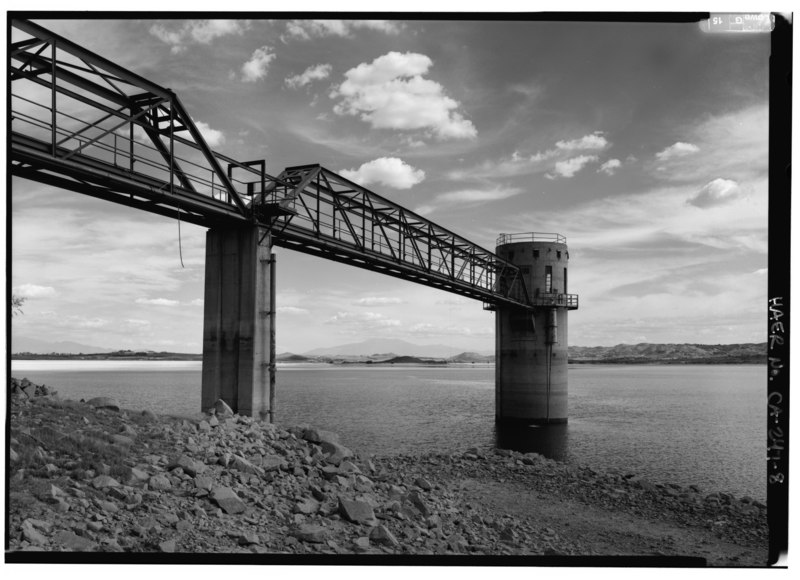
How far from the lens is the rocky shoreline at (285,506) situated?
11.1m

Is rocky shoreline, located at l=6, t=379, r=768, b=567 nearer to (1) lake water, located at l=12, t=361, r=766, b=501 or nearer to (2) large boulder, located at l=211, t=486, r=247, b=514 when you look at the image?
(2) large boulder, located at l=211, t=486, r=247, b=514

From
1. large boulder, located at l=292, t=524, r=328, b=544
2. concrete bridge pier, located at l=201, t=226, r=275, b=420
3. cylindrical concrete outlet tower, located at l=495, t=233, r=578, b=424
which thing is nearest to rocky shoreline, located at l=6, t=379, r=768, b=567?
large boulder, located at l=292, t=524, r=328, b=544

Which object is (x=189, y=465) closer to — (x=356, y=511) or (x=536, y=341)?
(x=356, y=511)

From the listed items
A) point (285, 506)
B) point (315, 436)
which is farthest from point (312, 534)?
point (315, 436)

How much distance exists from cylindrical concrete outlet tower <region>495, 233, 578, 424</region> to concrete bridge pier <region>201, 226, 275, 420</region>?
3306cm

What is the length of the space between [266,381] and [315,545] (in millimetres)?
10078

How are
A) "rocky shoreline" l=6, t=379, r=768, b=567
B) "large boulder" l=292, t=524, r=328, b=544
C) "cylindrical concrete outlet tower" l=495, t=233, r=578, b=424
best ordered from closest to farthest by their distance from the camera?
1. "rocky shoreline" l=6, t=379, r=768, b=567
2. "large boulder" l=292, t=524, r=328, b=544
3. "cylindrical concrete outlet tower" l=495, t=233, r=578, b=424

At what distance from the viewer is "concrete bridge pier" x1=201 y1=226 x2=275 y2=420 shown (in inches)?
850

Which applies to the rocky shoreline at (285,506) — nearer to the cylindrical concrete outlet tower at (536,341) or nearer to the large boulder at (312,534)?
the large boulder at (312,534)

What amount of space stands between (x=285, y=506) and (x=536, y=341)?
1626 inches

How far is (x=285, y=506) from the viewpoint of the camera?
1469cm

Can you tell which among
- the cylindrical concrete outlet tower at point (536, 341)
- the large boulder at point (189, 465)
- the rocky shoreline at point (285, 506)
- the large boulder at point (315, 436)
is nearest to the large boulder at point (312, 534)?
the rocky shoreline at point (285, 506)

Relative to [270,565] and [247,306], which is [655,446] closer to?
[247,306]

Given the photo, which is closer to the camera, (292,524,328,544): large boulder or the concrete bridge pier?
(292,524,328,544): large boulder
